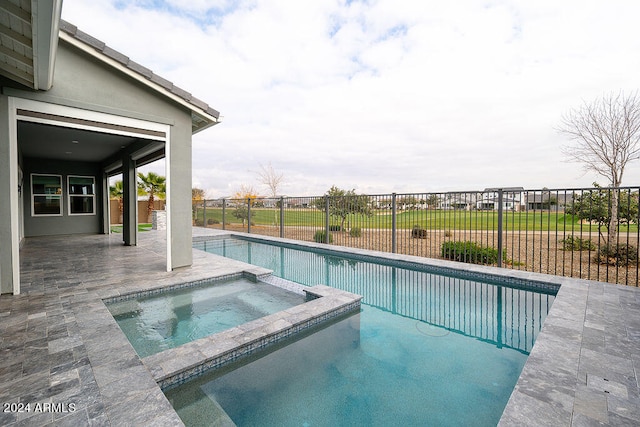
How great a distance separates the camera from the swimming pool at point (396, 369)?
6.98 ft

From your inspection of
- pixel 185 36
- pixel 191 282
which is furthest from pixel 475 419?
pixel 185 36

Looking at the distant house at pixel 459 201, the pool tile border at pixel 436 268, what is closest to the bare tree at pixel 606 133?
the distant house at pixel 459 201

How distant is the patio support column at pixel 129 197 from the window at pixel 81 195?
4.21 m

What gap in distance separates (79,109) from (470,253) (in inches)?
301

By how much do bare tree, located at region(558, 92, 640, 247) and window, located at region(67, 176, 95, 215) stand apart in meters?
17.4

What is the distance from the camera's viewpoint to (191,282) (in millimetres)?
5004

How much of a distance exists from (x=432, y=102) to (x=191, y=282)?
1233 centimetres

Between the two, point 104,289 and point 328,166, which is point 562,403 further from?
point 328,166

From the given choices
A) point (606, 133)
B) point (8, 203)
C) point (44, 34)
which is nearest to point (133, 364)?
point (44, 34)

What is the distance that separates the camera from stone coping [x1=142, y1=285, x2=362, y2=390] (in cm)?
237

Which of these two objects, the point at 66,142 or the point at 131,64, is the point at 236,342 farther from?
the point at 66,142

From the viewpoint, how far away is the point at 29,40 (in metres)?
2.95

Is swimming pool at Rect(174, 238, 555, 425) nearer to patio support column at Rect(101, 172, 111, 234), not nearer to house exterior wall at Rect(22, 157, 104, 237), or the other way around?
patio support column at Rect(101, 172, 111, 234)

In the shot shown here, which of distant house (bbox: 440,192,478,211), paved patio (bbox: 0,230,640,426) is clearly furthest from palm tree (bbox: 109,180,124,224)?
distant house (bbox: 440,192,478,211)
